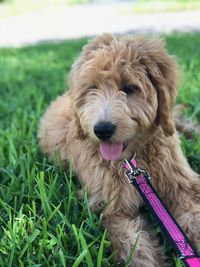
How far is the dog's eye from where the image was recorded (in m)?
3.26

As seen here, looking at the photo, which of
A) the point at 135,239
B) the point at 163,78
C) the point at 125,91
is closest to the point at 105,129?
the point at 125,91

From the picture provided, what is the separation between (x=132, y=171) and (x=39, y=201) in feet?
2.33

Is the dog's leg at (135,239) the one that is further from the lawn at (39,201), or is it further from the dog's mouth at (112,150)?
the dog's mouth at (112,150)

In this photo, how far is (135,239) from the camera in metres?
2.93

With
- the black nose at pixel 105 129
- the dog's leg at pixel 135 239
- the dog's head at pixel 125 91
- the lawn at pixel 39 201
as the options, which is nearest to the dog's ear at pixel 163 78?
the dog's head at pixel 125 91

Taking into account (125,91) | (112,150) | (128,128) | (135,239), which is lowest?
(135,239)

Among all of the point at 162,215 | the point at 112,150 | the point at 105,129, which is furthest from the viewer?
the point at 112,150

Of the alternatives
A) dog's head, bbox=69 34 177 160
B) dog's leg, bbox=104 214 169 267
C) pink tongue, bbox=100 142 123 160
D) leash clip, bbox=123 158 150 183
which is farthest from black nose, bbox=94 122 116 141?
dog's leg, bbox=104 214 169 267

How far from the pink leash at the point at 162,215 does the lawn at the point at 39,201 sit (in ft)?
1.15

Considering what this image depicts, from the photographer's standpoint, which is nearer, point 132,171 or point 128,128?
point 128,128

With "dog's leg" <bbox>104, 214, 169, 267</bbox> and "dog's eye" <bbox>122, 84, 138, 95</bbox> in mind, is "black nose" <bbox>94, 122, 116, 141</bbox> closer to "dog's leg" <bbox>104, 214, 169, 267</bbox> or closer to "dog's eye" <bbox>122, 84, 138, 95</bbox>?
"dog's eye" <bbox>122, 84, 138, 95</bbox>

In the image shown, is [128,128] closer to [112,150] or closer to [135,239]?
[112,150]

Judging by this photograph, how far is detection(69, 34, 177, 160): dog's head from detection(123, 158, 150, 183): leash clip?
108mm

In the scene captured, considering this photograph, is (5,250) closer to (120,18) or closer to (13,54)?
(13,54)
